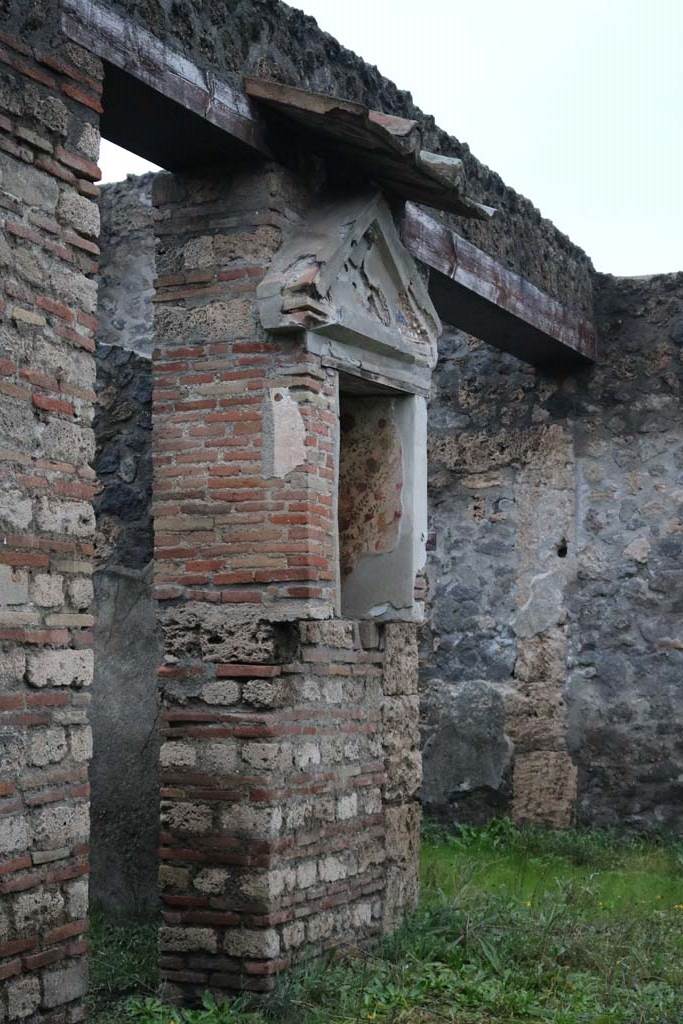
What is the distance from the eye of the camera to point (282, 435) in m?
5.64

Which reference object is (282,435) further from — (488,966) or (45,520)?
(488,966)

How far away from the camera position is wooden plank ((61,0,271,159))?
4746mm

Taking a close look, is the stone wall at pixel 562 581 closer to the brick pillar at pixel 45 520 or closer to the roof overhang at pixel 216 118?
the roof overhang at pixel 216 118

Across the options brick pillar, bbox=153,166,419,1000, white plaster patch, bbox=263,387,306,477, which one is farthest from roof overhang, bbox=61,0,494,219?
white plaster patch, bbox=263,387,306,477

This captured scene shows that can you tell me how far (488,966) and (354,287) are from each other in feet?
9.67

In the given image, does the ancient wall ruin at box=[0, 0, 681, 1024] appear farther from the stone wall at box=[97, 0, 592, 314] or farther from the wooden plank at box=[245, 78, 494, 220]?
the wooden plank at box=[245, 78, 494, 220]

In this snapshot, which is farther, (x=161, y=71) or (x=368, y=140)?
(x=368, y=140)

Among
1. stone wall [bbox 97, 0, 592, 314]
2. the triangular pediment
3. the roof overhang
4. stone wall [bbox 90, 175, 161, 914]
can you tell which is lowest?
stone wall [bbox 90, 175, 161, 914]

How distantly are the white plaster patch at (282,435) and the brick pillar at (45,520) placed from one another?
43.4 inches

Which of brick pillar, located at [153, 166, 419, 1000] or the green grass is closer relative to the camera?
the green grass

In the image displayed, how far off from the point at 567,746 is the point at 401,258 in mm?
4138

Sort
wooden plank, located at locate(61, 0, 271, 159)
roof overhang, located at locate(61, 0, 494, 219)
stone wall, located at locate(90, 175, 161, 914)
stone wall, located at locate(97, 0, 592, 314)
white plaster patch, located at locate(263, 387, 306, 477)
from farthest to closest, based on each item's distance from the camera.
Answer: stone wall, located at locate(90, 175, 161, 914) → white plaster patch, located at locate(263, 387, 306, 477) → stone wall, located at locate(97, 0, 592, 314) → roof overhang, located at locate(61, 0, 494, 219) → wooden plank, located at locate(61, 0, 271, 159)

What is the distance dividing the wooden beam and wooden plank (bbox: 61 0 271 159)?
129 centimetres

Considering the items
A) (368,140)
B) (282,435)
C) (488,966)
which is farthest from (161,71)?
(488,966)
